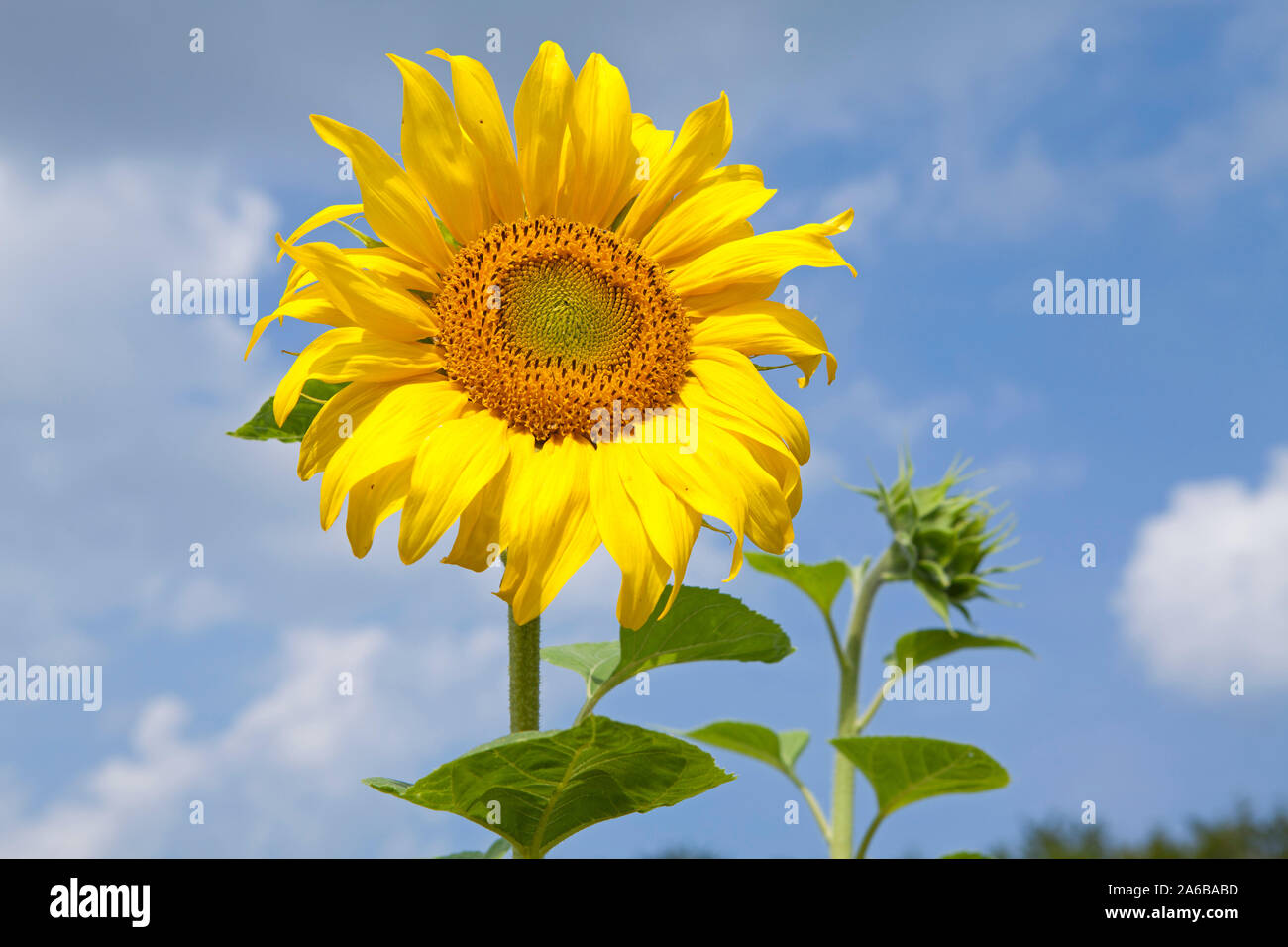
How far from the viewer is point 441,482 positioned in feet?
6.80

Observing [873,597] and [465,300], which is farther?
Result: [873,597]

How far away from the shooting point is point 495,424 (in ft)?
7.35

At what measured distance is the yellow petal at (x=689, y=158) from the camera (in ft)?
8.06

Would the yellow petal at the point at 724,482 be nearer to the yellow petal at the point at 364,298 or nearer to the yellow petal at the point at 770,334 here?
the yellow petal at the point at 770,334

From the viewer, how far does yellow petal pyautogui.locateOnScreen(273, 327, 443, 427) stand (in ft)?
7.07

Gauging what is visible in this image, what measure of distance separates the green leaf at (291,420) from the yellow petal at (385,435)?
0.28 meters

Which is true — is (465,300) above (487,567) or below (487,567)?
above

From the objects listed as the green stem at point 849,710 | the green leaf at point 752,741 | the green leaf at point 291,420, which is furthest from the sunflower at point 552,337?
the green leaf at point 752,741

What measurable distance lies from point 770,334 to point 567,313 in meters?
0.47

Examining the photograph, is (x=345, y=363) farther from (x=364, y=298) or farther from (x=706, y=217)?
(x=706, y=217)
